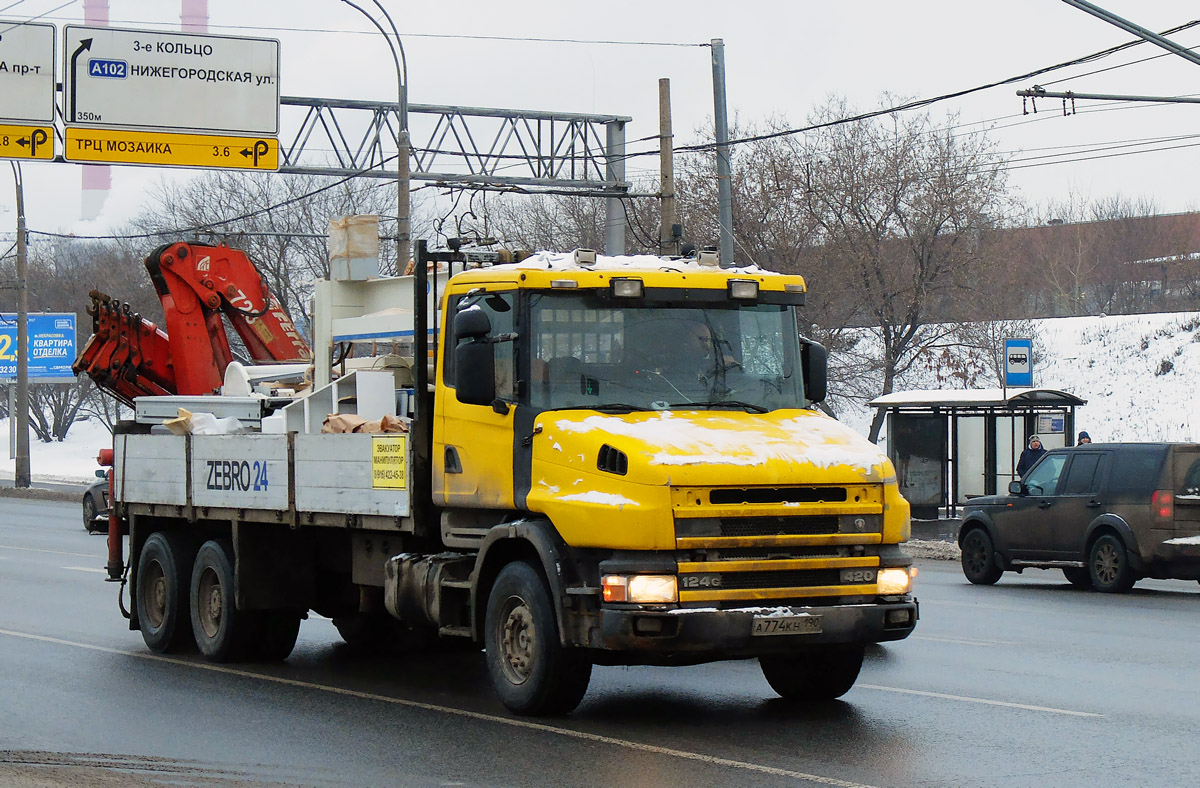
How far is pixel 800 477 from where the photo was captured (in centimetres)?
893

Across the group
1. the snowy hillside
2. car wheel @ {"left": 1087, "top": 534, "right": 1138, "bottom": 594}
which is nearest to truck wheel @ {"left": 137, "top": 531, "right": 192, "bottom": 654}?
car wheel @ {"left": 1087, "top": 534, "right": 1138, "bottom": 594}

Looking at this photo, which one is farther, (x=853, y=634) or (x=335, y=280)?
(x=335, y=280)

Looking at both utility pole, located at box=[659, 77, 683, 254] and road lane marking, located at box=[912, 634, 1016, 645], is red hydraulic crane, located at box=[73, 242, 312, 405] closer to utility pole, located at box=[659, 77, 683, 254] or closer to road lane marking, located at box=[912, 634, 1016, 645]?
road lane marking, located at box=[912, 634, 1016, 645]

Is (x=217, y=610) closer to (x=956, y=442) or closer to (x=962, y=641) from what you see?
(x=962, y=641)

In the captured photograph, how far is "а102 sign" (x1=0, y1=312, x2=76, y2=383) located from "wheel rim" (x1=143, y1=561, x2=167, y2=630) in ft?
156

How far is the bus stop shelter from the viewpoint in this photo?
92.8 ft

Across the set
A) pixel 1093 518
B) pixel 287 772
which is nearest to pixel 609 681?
pixel 287 772

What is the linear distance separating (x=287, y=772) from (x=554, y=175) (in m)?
24.9

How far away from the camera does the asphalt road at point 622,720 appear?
7.95 m

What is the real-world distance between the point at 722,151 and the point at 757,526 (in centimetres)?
1826

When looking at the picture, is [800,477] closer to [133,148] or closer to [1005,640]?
[1005,640]

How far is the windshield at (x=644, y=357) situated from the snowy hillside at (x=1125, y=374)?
1579 inches

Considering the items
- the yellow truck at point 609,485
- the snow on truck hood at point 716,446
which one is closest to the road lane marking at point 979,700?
the yellow truck at point 609,485

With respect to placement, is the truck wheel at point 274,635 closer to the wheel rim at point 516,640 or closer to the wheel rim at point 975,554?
the wheel rim at point 516,640
